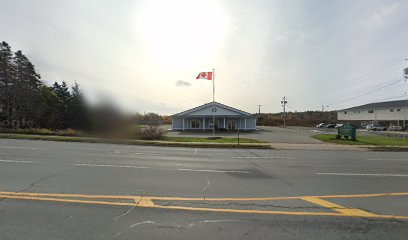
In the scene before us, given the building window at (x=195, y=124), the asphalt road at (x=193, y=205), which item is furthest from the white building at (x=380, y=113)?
the asphalt road at (x=193, y=205)

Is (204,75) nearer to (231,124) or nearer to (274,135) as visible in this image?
(274,135)

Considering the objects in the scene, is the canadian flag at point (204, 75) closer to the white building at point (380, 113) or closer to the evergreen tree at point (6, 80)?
the evergreen tree at point (6, 80)

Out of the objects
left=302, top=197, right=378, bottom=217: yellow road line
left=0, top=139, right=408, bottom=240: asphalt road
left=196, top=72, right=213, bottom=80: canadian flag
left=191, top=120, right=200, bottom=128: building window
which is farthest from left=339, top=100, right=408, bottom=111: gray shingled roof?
left=302, top=197, right=378, bottom=217: yellow road line

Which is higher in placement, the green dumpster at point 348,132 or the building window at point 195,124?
the building window at point 195,124

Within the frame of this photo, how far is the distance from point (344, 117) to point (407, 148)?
217 feet

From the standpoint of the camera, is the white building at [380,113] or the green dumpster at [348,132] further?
the white building at [380,113]

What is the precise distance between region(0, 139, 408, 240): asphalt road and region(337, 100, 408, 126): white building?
65383 millimetres

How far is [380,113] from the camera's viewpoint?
217 feet

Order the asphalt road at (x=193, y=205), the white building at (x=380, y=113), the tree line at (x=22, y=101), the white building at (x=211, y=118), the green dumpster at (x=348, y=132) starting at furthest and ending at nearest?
1. the white building at (x=380, y=113)
2. the white building at (x=211, y=118)
3. the tree line at (x=22, y=101)
4. the green dumpster at (x=348, y=132)
5. the asphalt road at (x=193, y=205)

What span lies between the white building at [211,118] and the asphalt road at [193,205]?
37.9m

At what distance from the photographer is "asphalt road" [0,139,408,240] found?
3.88 metres

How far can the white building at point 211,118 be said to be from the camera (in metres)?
47.1

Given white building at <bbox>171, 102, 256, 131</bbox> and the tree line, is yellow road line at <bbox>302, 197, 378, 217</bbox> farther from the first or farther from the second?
white building at <bbox>171, 102, 256, 131</bbox>

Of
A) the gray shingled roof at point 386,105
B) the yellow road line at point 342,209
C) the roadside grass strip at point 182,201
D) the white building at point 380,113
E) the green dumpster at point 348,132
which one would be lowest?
the yellow road line at point 342,209
